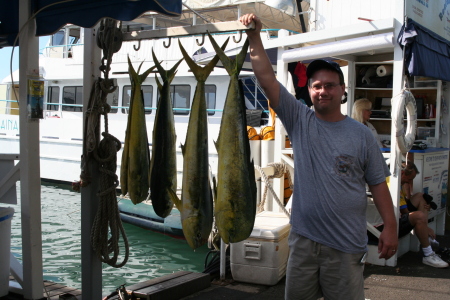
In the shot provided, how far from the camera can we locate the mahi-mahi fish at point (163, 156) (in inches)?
99.4

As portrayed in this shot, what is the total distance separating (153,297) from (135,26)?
14320mm

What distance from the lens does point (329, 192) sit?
2.52 m

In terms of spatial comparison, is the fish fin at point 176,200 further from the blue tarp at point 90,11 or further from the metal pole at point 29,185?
the metal pole at point 29,185

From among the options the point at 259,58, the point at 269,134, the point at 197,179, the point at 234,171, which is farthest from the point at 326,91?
the point at 269,134

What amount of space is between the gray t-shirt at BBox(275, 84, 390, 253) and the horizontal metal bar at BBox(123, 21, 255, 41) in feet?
1.44

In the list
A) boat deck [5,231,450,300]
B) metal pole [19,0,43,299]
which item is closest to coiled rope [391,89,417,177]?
boat deck [5,231,450,300]

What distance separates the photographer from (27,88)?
3652 millimetres

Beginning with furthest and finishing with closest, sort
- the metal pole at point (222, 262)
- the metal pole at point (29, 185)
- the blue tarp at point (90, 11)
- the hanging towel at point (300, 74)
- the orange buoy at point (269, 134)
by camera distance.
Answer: the orange buoy at point (269, 134)
the hanging towel at point (300, 74)
the metal pole at point (222, 262)
the metal pole at point (29, 185)
the blue tarp at point (90, 11)

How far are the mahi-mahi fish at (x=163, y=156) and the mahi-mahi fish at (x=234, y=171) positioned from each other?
1.07 feet

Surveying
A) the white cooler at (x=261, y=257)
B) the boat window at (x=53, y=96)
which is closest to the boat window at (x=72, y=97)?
the boat window at (x=53, y=96)

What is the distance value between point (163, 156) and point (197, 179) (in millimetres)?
288

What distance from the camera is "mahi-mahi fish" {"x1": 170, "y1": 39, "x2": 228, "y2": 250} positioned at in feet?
7.65

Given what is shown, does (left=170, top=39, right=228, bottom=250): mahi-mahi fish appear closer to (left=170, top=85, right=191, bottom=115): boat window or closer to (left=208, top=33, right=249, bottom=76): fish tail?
(left=208, top=33, right=249, bottom=76): fish tail

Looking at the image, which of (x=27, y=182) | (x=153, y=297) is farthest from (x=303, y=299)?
(x=27, y=182)
